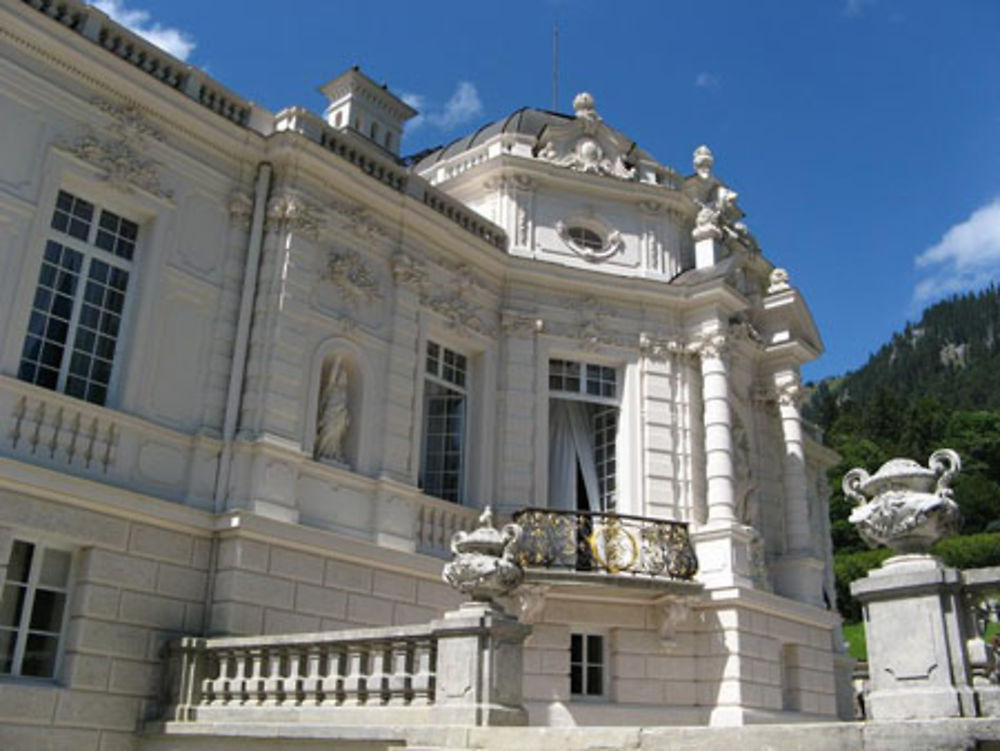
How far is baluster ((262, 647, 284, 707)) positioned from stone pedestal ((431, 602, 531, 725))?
251 cm

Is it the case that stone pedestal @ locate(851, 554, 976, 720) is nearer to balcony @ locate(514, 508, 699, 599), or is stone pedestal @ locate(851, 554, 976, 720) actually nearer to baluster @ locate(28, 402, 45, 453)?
balcony @ locate(514, 508, 699, 599)

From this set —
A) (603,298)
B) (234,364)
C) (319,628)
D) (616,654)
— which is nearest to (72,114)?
(234,364)

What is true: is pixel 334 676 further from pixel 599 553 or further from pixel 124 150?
pixel 124 150

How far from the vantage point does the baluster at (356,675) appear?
9.93 m

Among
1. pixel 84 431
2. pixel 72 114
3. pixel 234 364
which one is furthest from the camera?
pixel 234 364

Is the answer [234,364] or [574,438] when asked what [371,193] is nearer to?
[234,364]

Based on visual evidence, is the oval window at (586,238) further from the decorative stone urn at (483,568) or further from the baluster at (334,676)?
the baluster at (334,676)

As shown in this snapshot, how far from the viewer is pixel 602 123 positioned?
2073cm

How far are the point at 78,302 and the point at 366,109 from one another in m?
10.2

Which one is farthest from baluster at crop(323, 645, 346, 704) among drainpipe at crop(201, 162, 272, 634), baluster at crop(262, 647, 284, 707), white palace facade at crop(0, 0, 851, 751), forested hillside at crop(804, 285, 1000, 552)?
forested hillside at crop(804, 285, 1000, 552)

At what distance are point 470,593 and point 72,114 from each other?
8370 millimetres

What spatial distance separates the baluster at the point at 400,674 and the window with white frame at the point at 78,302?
557 cm

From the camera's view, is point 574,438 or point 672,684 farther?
point 574,438

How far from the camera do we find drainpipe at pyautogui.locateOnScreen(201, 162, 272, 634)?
1287cm
